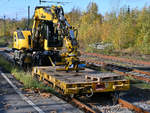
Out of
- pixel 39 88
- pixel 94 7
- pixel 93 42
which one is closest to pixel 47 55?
pixel 39 88

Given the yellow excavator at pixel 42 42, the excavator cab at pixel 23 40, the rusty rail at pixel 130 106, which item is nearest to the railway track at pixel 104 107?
the rusty rail at pixel 130 106

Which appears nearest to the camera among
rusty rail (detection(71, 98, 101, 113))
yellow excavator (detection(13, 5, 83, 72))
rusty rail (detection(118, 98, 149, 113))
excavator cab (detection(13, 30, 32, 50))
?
rusty rail (detection(118, 98, 149, 113))

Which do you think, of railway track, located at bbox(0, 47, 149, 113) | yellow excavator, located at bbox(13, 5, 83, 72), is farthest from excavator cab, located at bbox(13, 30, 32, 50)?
railway track, located at bbox(0, 47, 149, 113)

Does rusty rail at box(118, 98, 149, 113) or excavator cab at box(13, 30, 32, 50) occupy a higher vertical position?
excavator cab at box(13, 30, 32, 50)

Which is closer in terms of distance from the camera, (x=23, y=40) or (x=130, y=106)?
(x=130, y=106)

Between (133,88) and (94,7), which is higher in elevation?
(94,7)

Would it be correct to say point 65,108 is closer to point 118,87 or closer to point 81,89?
point 81,89

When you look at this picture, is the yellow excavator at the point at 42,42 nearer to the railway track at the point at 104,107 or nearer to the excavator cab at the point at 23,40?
the excavator cab at the point at 23,40

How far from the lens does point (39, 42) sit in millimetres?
14672

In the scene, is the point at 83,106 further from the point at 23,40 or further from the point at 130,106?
the point at 23,40

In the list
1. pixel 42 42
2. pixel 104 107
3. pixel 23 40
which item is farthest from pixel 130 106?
pixel 23 40

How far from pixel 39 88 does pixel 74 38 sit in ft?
8.71

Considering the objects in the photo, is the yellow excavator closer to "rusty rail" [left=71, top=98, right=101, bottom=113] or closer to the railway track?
"rusty rail" [left=71, top=98, right=101, bottom=113]

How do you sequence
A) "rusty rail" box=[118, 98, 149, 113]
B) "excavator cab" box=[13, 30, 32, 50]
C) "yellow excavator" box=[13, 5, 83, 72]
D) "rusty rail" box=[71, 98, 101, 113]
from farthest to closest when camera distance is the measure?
1. "excavator cab" box=[13, 30, 32, 50]
2. "yellow excavator" box=[13, 5, 83, 72]
3. "rusty rail" box=[71, 98, 101, 113]
4. "rusty rail" box=[118, 98, 149, 113]
